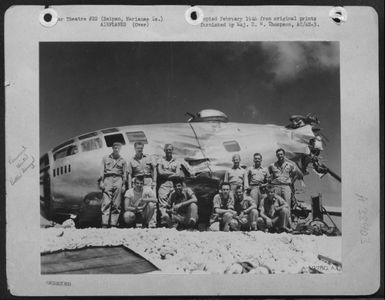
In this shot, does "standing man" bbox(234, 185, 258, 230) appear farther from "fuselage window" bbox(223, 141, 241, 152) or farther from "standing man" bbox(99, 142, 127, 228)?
"standing man" bbox(99, 142, 127, 228)

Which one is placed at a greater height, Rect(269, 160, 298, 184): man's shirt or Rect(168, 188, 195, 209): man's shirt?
Rect(269, 160, 298, 184): man's shirt

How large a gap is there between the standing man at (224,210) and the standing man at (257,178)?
47 mm

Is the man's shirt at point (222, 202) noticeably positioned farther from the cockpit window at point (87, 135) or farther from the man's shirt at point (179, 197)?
the cockpit window at point (87, 135)

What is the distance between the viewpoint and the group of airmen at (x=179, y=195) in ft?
3.23

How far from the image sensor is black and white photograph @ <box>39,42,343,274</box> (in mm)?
986

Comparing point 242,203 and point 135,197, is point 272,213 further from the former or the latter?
point 135,197

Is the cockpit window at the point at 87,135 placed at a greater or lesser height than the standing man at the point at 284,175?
greater

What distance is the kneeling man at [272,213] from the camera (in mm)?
993

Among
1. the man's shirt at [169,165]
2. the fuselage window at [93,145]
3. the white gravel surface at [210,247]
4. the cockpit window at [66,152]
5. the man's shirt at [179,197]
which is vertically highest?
the fuselage window at [93,145]

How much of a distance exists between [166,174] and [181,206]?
7cm

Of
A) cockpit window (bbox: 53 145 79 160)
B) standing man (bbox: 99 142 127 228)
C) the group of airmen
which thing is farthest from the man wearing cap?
cockpit window (bbox: 53 145 79 160)

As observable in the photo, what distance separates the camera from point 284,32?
39.6 inches

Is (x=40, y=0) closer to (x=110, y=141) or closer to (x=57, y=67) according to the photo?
(x=57, y=67)

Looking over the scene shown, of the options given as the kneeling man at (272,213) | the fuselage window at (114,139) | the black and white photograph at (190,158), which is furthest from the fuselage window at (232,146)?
the fuselage window at (114,139)
